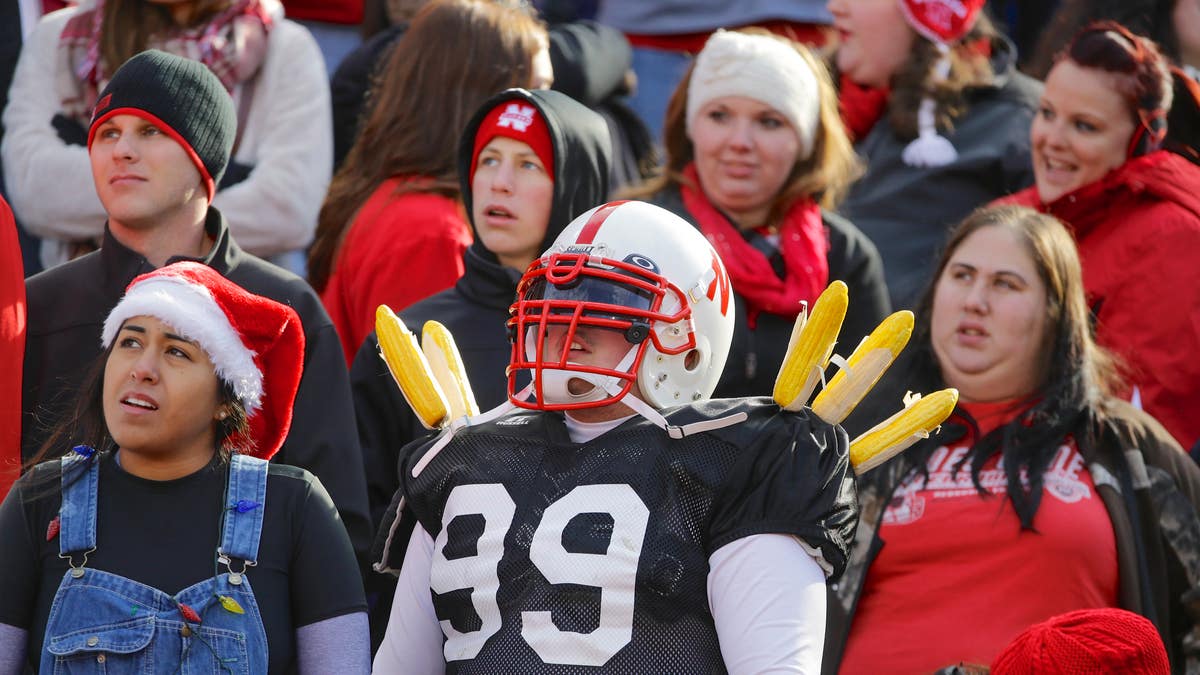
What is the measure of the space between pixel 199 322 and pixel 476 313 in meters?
1.23

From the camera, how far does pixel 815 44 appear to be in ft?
23.9

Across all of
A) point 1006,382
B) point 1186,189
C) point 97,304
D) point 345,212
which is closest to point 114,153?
point 97,304

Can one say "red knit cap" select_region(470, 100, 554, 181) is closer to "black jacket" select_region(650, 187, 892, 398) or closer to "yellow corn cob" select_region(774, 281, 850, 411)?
"black jacket" select_region(650, 187, 892, 398)

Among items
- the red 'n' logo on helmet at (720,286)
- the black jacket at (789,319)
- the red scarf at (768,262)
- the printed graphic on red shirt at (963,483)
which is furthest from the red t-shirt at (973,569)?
the red 'n' logo on helmet at (720,286)

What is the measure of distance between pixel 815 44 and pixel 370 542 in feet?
12.4

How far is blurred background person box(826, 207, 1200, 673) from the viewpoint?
460 centimetres

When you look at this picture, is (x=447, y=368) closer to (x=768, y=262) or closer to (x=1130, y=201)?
(x=768, y=262)

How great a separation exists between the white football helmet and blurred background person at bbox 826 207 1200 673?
1.39m

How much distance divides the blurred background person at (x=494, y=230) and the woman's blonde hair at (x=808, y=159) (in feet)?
2.41

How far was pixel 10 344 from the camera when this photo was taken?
13.6 feet

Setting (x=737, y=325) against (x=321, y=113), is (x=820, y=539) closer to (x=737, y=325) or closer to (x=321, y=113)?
(x=737, y=325)

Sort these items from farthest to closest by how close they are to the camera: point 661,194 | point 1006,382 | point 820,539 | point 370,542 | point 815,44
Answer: point 815,44 < point 661,194 < point 1006,382 < point 370,542 < point 820,539

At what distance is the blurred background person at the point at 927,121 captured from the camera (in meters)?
6.37

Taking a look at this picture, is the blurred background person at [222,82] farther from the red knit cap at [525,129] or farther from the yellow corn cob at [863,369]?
the yellow corn cob at [863,369]
